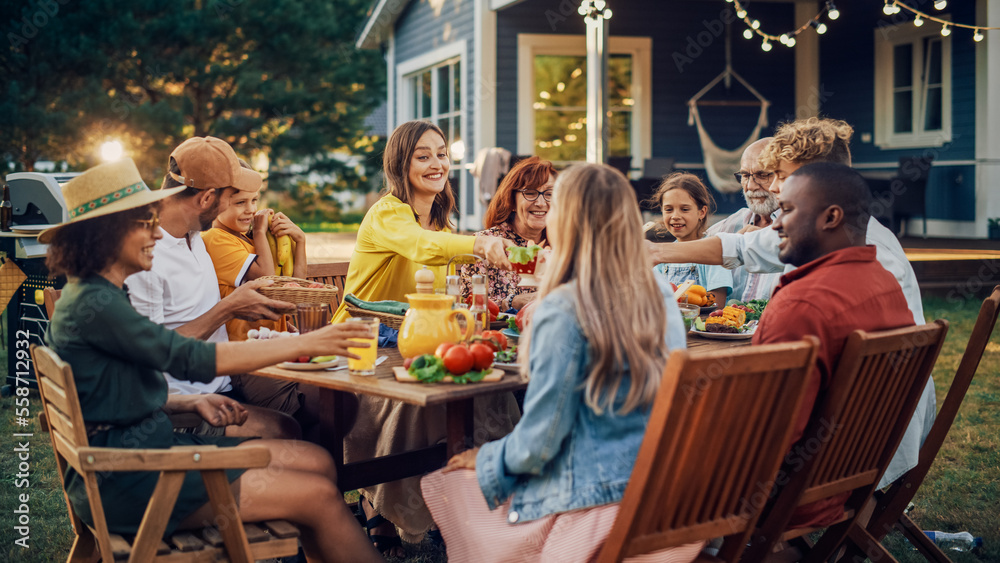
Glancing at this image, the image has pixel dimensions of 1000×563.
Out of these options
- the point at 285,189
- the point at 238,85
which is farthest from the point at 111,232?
the point at 285,189

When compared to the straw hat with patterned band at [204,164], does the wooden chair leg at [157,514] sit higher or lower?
lower

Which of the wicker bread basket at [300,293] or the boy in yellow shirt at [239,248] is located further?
the boy in yellow shirt at [239,248]

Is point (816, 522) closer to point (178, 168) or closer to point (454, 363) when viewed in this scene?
point (454, 363)

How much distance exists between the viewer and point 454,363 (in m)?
2.40

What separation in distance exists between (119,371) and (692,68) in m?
11.8

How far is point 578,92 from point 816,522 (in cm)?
1092

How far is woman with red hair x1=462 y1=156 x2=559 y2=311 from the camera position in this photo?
424 cm

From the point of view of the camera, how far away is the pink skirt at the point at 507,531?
6.63ft

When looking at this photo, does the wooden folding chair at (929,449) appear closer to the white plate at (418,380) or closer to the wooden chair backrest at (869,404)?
the wooden chair backrest at (869,404)

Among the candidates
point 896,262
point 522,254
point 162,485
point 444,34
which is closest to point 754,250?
point 896,262

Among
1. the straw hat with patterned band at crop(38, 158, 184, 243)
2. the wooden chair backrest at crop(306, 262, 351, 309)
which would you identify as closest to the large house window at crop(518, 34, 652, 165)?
the wooden chair backrest at crop(306, 262, 351, 309)

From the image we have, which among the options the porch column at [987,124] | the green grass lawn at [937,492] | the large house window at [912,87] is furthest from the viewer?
the large house window at [912,87]

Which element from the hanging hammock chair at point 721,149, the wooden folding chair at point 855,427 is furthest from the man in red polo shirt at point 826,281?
the hanging hammock chair at point 721,149

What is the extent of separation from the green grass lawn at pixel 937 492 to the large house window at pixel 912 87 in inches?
260
